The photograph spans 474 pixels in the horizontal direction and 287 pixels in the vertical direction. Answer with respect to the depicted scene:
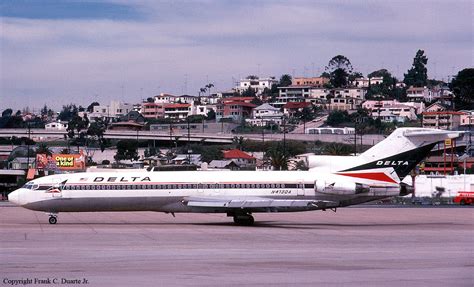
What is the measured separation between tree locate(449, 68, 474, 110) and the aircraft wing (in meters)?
138

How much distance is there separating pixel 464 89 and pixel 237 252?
156m

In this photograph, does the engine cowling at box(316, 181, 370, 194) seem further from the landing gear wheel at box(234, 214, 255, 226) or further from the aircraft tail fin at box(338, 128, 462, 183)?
the landing gear wheel at box(234, 214, 255, 226)

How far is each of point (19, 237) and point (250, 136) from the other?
128 metres

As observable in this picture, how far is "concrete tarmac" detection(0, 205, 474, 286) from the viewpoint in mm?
22578

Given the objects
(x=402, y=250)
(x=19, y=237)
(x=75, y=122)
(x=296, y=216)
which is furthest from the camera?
(x=75, y=122)

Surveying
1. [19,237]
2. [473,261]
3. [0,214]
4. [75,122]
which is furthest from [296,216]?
[75,122]

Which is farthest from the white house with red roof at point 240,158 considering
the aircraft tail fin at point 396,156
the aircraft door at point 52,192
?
the aircraft tail fin at point 396,156

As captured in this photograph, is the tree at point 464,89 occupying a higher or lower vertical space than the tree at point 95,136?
higher

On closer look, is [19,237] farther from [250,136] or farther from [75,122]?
[75,122]

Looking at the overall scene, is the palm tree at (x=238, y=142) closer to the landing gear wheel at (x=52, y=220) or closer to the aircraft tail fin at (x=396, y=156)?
the landing gear wheel at (x=52, y=220)

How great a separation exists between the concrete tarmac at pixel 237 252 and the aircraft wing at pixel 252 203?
1.03 meters

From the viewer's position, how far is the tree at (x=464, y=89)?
574ft

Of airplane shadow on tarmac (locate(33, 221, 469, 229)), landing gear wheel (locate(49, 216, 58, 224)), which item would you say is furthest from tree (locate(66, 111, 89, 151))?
airplane shadow on tarmac (locate(33, 221, 469, 229))

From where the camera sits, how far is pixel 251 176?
43.9 m
